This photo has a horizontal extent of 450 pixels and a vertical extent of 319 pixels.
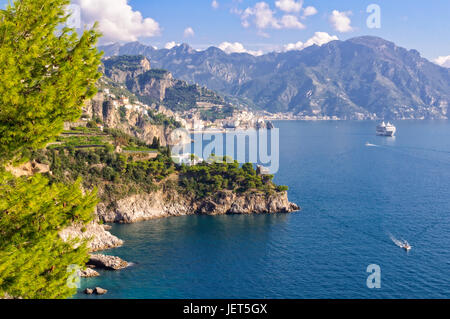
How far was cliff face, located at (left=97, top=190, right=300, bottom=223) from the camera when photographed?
5749 centimetres

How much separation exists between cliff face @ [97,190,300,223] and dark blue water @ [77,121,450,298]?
2095 millimetres

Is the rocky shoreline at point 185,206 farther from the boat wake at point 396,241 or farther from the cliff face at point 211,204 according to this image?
the boat wake at point 396,241

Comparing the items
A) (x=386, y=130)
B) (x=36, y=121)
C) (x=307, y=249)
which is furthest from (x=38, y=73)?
(x=386, y=130)

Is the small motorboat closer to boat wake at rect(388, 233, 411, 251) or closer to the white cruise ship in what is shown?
boat wake at rect(388, 233, 411, 251)

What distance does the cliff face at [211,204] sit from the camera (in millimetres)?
57491

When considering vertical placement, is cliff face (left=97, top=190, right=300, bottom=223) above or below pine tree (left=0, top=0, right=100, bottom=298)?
below

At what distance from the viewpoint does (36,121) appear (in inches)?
323

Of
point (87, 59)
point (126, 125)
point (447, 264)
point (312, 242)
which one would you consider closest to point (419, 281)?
point (447, 264)

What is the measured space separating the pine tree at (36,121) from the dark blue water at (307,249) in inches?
1018

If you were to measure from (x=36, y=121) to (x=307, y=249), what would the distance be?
4028 centimetres

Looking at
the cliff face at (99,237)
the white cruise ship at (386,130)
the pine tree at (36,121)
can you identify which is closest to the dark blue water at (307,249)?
the cliff face at (99,237)

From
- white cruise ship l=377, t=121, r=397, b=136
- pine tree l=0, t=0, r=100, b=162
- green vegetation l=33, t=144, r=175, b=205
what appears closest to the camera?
pine tree l=0, t=0, r=100, b=162

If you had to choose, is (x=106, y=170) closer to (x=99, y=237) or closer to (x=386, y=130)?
(x=99, y=237)

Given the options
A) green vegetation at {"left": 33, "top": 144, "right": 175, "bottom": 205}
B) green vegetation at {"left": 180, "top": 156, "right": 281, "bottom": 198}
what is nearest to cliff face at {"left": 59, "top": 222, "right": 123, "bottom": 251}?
green vegetation at {"left": 33, "top": 144, "right": 175, "bottom": 205}
